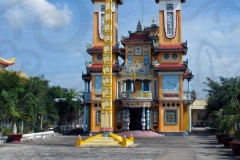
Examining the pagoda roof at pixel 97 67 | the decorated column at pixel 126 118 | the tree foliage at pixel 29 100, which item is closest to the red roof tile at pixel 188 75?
the pagoda roof at pixel 97 67

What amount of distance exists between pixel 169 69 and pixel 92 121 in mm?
10369

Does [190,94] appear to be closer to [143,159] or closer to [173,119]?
[173,119]

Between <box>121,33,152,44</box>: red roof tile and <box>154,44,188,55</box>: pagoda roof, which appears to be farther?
<box>121,33,152,44</box>: red roof tile

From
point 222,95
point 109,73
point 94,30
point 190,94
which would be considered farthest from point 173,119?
point 109,73

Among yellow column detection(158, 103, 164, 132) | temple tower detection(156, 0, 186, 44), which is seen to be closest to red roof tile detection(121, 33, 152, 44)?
temple tower detection(156, 0, 186, 44)

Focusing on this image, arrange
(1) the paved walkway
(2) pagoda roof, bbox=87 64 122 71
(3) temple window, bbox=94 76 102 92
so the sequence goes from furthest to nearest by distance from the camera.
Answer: (3) temple window, bbox=94 76 102 92, (2) pagoda roof, bbox=87 64 122 71, (1) the paved walkway

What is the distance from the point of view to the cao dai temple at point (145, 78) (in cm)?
4234

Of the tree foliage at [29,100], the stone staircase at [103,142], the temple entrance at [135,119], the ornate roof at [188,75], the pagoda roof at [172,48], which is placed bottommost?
the stone staircase at [103,142]

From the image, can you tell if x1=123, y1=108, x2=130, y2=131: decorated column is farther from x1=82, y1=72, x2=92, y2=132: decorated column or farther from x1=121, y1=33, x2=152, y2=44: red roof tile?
x1=121, y1=33, x2=152, y2=44: red roof tile

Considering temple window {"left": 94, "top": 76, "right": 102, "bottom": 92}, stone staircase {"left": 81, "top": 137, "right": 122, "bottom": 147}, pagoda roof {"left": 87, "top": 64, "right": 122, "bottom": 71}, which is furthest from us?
temple window {"left": 94, "top": 76, "right": 102, "bottom": 92}

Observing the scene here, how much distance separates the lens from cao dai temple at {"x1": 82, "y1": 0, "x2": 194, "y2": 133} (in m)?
42.3

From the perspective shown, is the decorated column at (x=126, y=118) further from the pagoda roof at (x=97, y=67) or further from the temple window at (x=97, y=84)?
the pagoda roof at (x=97, y=67)

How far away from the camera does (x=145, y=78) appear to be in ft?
146

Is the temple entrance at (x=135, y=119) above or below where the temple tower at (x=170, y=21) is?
below
